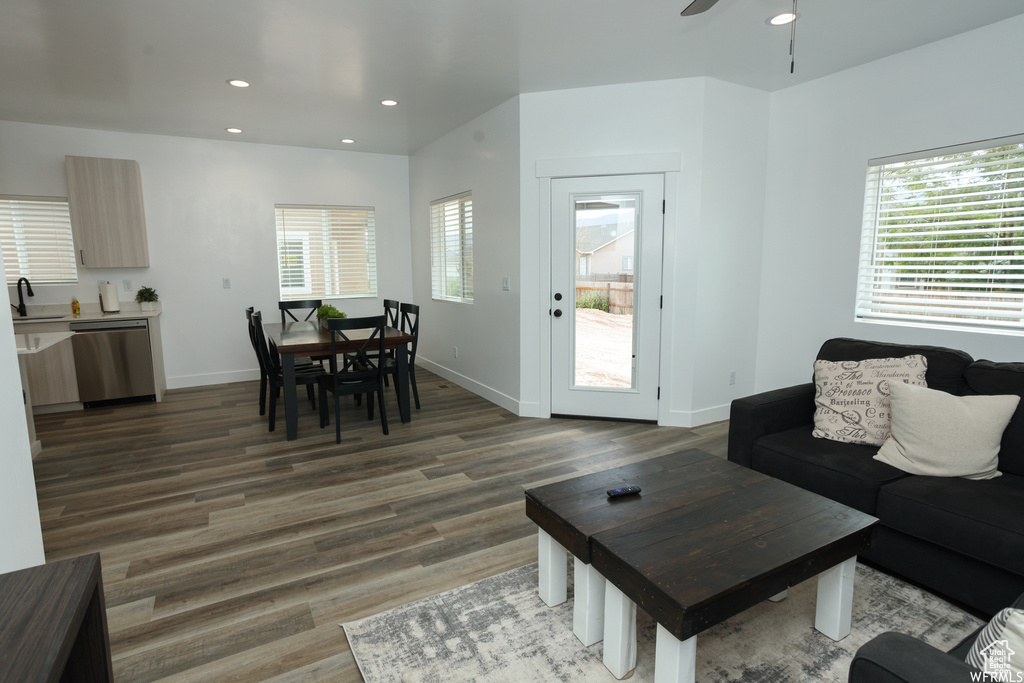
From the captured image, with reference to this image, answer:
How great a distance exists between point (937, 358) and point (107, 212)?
6784 mm

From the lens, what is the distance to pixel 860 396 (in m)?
2.65

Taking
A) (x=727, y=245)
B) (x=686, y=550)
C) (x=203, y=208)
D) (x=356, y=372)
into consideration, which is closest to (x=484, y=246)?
(x=356, y=372)

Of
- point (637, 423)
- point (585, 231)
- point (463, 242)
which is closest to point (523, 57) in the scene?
point (585, 231)

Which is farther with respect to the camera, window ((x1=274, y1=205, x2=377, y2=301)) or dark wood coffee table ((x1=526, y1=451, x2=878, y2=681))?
window ((x1=274, y1=205, x2=377, y2=301))

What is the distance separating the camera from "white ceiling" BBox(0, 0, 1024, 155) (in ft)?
9.22

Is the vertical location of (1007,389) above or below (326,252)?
below

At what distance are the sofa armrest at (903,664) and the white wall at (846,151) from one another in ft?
9.60

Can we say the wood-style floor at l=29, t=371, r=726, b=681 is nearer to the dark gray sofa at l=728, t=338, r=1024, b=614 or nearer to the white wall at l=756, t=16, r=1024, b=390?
the dark gray sofa at l=728, t=338, r=1024, b=614

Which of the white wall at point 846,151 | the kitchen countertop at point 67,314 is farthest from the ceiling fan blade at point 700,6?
the kitchen countertop at point 67,314

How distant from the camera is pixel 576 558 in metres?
1.82

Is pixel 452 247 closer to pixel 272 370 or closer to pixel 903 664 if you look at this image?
pixel 272 370

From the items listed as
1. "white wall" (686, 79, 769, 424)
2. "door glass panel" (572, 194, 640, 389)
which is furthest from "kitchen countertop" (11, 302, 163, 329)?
"white wall" (686, 79, 769, 424)

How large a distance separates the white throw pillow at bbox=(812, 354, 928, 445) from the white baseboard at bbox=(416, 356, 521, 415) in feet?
8.31

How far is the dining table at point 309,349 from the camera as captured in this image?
13.0 ft
